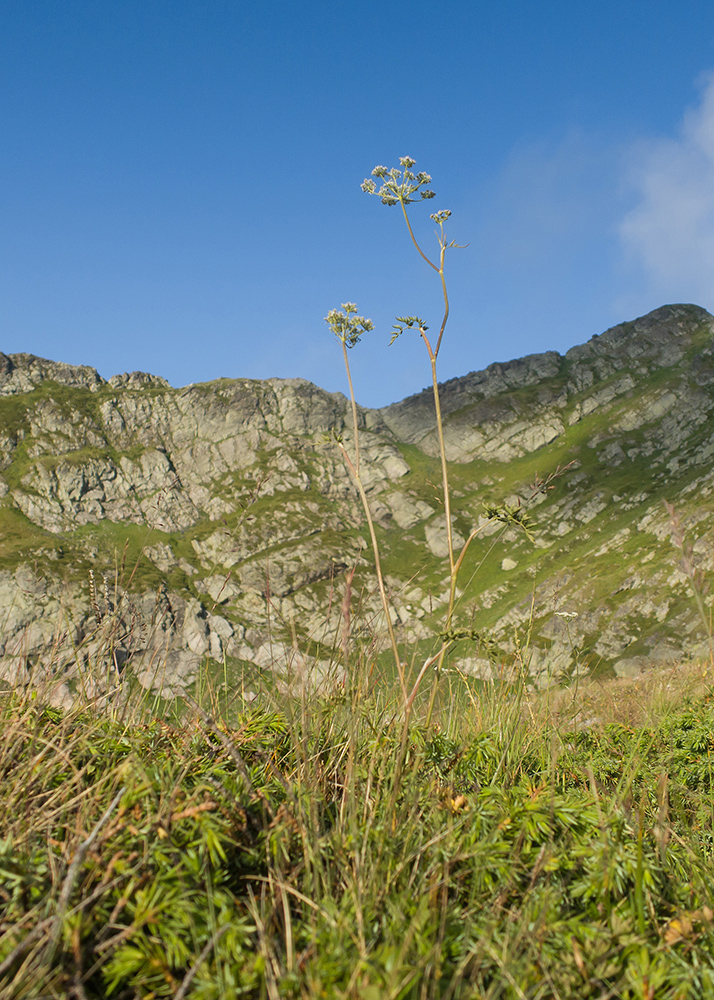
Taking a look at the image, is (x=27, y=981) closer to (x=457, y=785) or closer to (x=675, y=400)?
(x=457, y=785)

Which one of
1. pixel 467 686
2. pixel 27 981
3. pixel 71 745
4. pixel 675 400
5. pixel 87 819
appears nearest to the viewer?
pixel 27 981

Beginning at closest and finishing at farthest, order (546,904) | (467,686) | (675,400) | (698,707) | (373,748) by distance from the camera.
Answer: (546,904) → (373,748) → (467,686) → (698,707) → (675,400)

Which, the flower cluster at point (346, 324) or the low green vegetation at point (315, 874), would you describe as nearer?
the low green vegetation at point (315, 874)

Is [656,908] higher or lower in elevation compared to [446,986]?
lower

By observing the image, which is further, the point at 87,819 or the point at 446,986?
the point at 87,819

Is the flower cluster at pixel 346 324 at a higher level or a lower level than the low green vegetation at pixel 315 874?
higher

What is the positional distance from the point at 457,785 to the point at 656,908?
1.30m

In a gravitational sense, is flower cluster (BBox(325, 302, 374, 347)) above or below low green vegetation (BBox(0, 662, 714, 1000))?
above

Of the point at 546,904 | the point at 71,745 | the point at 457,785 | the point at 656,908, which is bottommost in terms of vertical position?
the point at 656,908

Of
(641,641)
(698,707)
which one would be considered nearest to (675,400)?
(641,641)

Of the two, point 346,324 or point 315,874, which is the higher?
point 346,324

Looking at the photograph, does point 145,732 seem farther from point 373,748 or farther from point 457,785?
point 457,785

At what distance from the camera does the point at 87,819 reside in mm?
2594

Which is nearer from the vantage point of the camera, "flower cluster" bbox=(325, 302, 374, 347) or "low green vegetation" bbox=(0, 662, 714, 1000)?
"low green vegetation" bbox=(0, 662, 714, 1000)
